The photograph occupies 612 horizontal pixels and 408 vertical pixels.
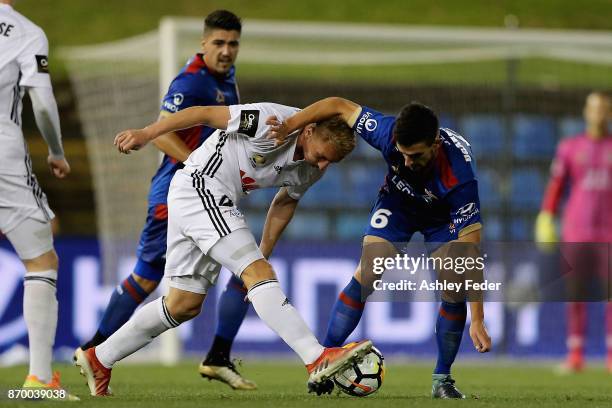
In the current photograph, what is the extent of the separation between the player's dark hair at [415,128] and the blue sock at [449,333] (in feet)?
3.54

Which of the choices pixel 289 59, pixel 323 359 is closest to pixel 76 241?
pixel 289 59

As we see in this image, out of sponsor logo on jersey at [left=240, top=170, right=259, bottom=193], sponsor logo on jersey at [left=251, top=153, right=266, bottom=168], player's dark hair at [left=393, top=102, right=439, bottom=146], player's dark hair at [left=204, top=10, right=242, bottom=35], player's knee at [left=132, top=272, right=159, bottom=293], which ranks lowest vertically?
player's knee at [left=132, top=272, right=159, bottom=293]

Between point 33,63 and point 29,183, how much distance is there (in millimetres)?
571

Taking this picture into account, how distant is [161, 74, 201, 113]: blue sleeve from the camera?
793cm

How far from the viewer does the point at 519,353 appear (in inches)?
508

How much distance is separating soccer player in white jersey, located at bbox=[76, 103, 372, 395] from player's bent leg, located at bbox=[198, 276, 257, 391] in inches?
42.5

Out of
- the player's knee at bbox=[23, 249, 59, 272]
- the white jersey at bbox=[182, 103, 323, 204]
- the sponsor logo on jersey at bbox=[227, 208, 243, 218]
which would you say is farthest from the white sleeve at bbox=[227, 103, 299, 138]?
the player's knee at bbox=[23, 249, 59, 272]

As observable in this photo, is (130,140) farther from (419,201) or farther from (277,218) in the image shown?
(419,201)

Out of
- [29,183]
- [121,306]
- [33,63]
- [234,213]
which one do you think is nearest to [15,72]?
[33,63]

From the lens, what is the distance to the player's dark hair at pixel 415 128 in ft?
19.9

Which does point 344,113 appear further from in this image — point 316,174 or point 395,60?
point 395,60

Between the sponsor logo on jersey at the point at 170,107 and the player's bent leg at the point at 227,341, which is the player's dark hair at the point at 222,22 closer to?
the sponsor logo on jersey at the point at 170,107

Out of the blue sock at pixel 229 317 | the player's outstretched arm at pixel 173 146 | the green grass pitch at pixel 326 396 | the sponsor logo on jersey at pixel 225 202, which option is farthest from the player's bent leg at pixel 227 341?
the sponsor logo on jersey at pixel 225 202

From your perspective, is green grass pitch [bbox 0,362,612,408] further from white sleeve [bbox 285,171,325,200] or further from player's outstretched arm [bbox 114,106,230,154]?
player's outstretched arm [bbox 114,106,230,154]
